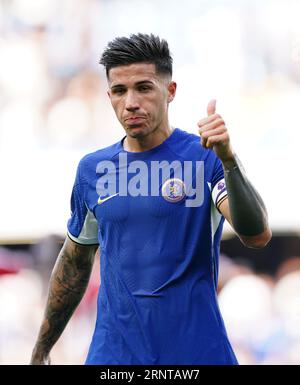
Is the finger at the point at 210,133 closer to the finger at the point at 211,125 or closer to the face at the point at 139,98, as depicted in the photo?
the finger at the point at 211,125

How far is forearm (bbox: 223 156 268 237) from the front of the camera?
144 inches

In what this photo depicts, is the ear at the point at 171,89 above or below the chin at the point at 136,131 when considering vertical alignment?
above

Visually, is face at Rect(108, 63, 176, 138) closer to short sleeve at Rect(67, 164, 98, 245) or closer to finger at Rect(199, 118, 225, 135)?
short sleeve at Rect(67, 164, 98, 245)

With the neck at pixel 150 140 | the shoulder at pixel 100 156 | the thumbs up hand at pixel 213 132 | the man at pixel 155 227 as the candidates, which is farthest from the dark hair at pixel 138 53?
the thumbs up hand at pixel 213 132

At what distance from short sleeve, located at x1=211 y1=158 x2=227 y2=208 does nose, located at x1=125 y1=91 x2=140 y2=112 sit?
431 millimetres

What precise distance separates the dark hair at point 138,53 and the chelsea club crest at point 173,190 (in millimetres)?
530

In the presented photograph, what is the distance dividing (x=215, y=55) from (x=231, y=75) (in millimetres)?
308

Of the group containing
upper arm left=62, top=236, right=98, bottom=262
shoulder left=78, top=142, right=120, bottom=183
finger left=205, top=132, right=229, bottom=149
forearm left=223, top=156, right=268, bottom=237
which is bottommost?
upper arm left=62, top=236, right=98, bottom=262

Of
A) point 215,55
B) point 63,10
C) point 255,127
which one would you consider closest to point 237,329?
point 255,127

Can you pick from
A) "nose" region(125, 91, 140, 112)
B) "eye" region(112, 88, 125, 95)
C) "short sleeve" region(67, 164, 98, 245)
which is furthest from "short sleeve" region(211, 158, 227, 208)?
"short sleeve" region(67, 164, 98, 245)

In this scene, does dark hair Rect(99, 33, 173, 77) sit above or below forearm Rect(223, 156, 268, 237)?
above

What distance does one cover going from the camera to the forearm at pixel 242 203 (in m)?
3.66
